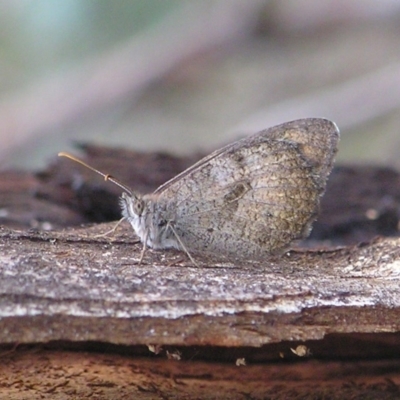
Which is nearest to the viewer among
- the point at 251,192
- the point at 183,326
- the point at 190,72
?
the point at 183,326

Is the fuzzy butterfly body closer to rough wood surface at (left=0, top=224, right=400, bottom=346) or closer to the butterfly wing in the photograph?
the butterfly wing

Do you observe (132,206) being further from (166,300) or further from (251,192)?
(166,300)

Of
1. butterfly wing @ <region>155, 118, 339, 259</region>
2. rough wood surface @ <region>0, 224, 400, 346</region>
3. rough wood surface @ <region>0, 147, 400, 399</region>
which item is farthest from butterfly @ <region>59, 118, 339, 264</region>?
rough wood surface @ <region>0, 224, 400, 346</region>

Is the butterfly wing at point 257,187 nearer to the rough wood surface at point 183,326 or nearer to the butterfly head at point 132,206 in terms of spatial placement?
the butterfly head at point 132,206

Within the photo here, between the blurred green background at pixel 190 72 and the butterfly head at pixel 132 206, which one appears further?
the blurred green background at pixel 190 72

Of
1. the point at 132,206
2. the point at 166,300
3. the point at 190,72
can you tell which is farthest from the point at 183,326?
the point at 190,72

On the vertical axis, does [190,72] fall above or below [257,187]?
above

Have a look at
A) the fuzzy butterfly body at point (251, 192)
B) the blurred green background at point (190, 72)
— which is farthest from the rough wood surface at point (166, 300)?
the blurred green background at point (190, 72)
